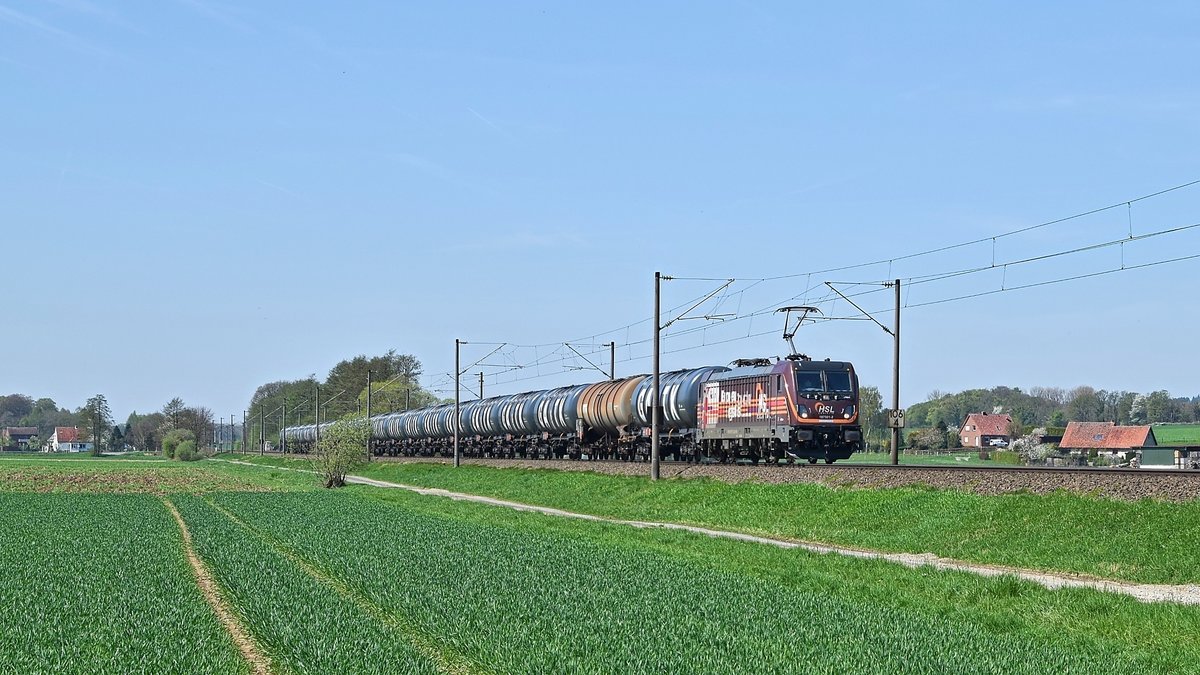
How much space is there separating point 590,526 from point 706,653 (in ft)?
70.8

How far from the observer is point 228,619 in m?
18.5

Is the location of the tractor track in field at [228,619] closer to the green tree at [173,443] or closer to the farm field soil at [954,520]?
the farm field soil at [954,520]

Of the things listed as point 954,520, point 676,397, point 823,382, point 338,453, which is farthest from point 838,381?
point 338,453

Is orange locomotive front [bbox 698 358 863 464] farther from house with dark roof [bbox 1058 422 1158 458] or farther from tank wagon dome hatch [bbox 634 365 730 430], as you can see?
house with dark roof [bbox 1058 422 1158 458]

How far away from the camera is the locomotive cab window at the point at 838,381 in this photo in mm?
47312

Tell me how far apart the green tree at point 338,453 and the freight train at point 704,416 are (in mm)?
9961

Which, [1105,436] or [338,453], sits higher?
[1105,436]

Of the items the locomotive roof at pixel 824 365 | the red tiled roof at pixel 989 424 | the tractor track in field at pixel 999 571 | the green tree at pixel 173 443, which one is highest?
the locomotive roof at pixel 824 365

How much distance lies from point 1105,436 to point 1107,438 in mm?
462

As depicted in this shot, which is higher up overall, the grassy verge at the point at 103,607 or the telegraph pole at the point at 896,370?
the telegraph pole at the point at 896,370

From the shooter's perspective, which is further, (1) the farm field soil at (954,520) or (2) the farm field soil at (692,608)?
(1) the farm field soil at (954,520)

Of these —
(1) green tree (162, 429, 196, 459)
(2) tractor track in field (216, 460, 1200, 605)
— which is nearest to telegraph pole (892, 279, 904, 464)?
(2) tractor track in field (216, 460, 1200, 605)

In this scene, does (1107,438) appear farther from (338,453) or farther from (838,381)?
(838,381)

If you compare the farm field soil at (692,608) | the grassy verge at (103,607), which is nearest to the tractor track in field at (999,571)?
the farm field soil at (692,608)
